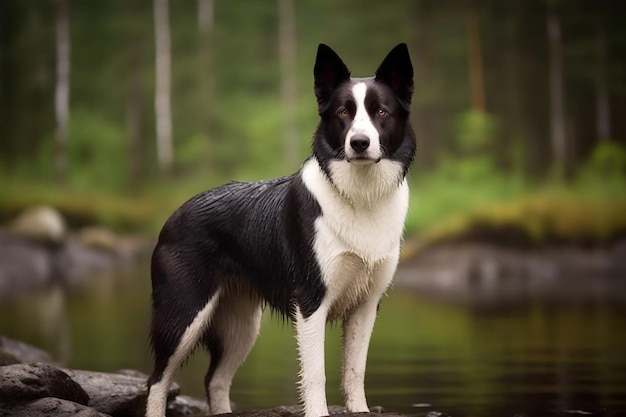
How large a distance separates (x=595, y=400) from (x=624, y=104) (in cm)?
1901

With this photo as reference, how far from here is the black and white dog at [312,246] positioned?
18.3 ft

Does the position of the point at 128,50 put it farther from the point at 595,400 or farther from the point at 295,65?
the point at 595,400

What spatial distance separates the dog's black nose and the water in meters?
2.78

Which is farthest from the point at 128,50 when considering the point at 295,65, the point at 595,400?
the point at 595,400

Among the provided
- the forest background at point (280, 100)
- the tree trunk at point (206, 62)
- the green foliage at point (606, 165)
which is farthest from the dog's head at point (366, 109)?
the tree trunk at point (206, 62)

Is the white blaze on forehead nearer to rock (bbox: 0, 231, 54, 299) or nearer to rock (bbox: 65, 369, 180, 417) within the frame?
rock (bbox: 65, 369, 180, 417)

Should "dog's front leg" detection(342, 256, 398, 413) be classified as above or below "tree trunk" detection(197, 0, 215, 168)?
below

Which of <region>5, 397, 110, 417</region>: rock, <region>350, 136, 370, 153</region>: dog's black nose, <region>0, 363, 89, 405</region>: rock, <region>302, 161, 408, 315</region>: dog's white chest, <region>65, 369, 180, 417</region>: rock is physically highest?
<region>350, 136, 370, 153</region>: dog's black nose

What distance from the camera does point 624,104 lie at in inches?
992

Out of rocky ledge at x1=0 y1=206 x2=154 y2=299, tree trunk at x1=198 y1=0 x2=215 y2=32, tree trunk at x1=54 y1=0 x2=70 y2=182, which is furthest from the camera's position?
tree trunk at x1=198 y1=0 x2=215 y2=32

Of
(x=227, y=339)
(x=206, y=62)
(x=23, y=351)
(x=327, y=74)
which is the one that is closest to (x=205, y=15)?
(x=206, y=62)

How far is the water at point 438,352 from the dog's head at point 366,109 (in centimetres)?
258

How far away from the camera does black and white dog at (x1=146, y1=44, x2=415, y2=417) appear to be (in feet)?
18.3

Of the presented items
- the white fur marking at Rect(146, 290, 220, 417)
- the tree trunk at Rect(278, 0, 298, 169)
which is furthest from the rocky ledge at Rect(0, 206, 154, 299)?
the white fur marking at Rect(146, 290, 220, 417)
